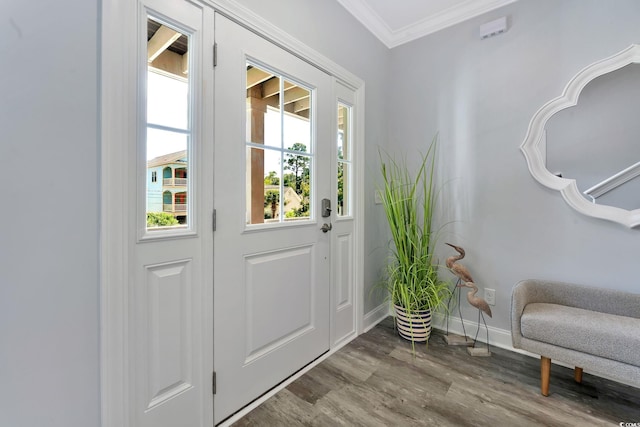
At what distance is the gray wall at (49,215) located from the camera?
33.6 inches

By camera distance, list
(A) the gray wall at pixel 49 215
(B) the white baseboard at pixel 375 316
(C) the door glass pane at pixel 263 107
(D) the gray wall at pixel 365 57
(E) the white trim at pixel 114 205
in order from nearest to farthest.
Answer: (A) the gray wall at pixel 49 215 < (E) the white trim at pixel 114 205 < (C) the door glass pane at pixel 263 107 < (D) the gray wall at pixel 365 57 < (B) the white baseboard at pixel 375 316

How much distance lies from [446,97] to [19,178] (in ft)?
8.49

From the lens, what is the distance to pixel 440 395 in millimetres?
1578

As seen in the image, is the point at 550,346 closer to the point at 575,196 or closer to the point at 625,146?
the point at 575,196

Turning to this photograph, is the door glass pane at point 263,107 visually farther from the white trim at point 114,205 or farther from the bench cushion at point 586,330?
the bench cushion at point 586,330

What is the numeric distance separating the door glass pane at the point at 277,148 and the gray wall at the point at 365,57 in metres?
0.33

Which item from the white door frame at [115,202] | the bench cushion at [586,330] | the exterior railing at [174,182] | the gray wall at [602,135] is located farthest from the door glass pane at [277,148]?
the gray wall at [602,135]

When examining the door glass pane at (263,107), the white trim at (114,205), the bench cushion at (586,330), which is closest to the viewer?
the white trim at (114,205)

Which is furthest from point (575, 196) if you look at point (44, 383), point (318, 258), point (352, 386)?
point (44, 383)

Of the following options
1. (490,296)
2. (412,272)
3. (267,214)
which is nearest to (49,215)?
(267,214)

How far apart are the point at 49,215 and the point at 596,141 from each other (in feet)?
9.30

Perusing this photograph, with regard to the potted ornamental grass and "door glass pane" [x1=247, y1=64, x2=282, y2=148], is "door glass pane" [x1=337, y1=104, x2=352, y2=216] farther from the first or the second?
"door glass pane" [x1=247, y1=64, x2=282, y2=148]

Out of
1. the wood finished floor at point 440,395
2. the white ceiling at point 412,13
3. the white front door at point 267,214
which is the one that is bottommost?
the wood finished floor at point 440,395

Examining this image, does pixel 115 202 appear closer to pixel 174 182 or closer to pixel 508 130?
pixel 174 182
